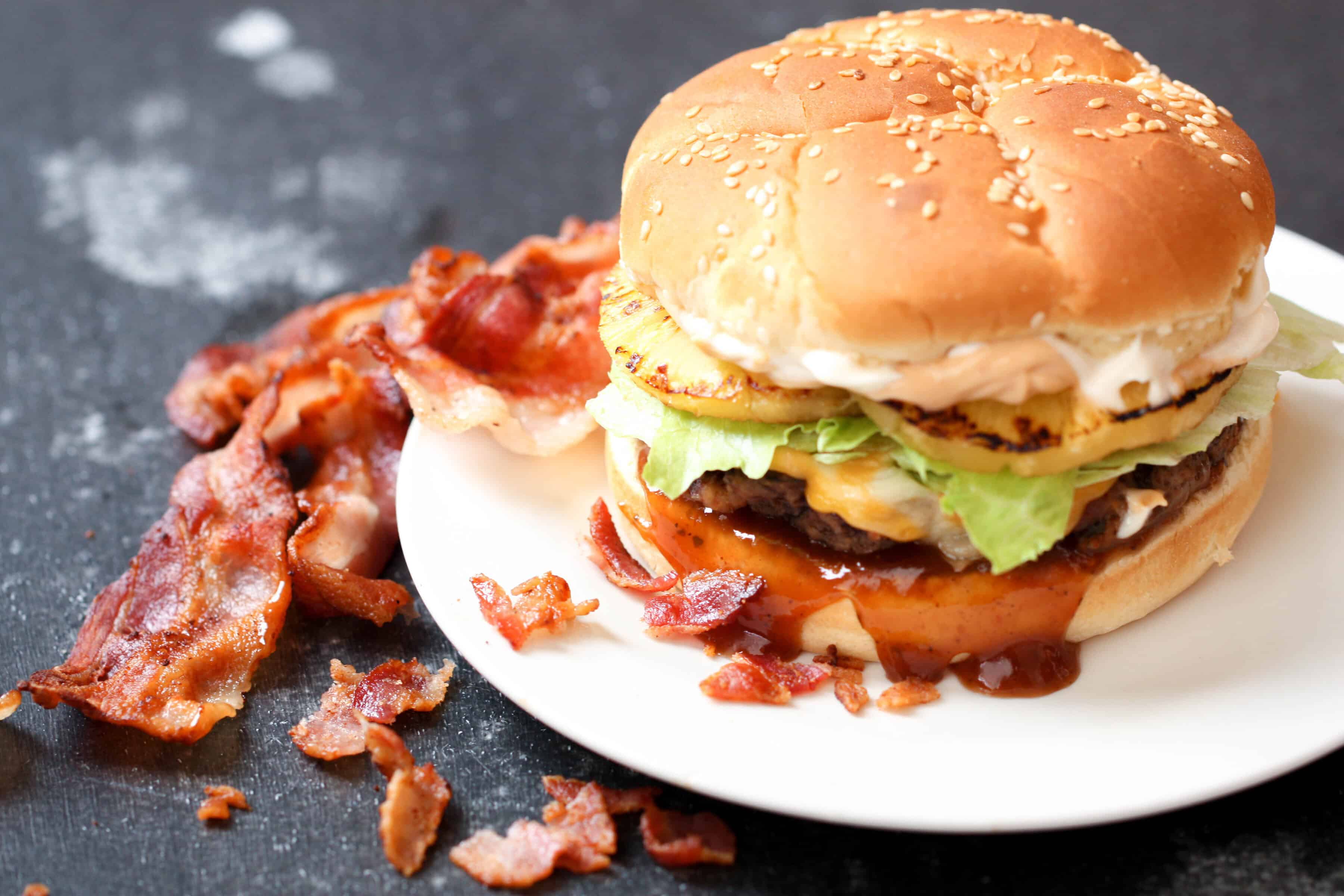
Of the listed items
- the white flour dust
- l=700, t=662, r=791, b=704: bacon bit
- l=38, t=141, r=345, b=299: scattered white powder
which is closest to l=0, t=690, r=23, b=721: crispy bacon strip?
l=700, t=662, r=791, b=704: bacon bit

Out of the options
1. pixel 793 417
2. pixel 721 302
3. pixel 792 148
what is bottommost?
pixel 793 417

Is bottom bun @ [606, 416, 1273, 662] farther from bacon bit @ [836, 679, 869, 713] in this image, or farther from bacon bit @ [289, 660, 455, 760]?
bacon bit @ [289, 660, 455, 760]

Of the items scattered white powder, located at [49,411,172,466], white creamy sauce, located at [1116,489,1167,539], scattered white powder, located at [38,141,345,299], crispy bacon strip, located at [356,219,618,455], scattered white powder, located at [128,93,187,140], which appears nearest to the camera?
white creamy sauce, located at [1116,489,1167,539]

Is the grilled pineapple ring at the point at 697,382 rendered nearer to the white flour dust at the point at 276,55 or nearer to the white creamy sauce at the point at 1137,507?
the white creamy sauce at the point at 1137,507

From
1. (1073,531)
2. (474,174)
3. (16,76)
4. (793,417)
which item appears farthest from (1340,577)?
(16,76)

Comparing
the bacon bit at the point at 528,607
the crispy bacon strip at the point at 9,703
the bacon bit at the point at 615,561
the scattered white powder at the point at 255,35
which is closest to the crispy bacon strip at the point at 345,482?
the bacon bit at the point at 528,607

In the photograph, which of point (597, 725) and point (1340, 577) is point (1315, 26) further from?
point (597, 725)
